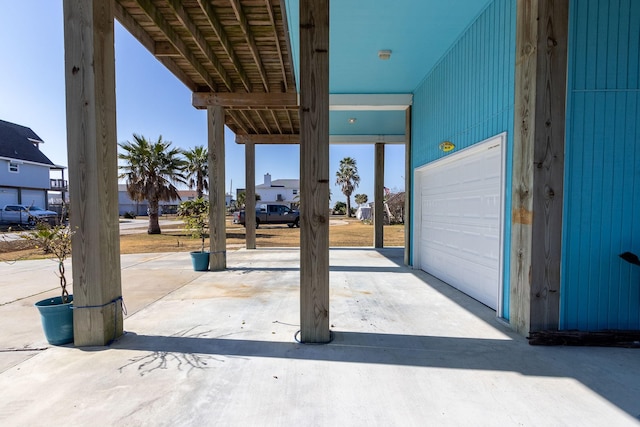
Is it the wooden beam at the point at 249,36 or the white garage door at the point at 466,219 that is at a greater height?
the wooden beam at the point at 249,36

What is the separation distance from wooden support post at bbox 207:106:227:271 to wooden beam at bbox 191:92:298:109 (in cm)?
17

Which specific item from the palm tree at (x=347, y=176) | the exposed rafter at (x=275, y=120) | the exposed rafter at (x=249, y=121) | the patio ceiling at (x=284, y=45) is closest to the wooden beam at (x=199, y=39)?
the patio ceiling at (x=284, y=45)

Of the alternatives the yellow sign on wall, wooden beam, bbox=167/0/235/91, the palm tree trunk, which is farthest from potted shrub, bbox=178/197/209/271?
the palm tree trunk

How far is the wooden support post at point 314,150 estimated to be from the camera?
112 inches

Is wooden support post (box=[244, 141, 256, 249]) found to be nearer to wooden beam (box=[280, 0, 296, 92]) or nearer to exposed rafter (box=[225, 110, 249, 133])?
exposed rafter (box=[225, 110, 249, 133])

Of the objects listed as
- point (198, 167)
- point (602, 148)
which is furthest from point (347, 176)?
point (602, 148)

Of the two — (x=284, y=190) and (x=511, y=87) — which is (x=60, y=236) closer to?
(x=511, y=87)

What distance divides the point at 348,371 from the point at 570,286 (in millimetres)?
2412

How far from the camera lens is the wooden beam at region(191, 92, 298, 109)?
6633 mm

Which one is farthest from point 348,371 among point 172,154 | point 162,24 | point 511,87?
point 172,154

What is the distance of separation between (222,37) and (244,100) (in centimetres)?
195

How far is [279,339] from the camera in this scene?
10.2 ft

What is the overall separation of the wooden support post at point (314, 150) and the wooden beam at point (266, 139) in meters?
7.49

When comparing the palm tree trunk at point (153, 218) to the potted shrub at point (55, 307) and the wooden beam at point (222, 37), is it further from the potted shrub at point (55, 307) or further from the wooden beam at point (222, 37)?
the potted shrub at point (55, 307)
